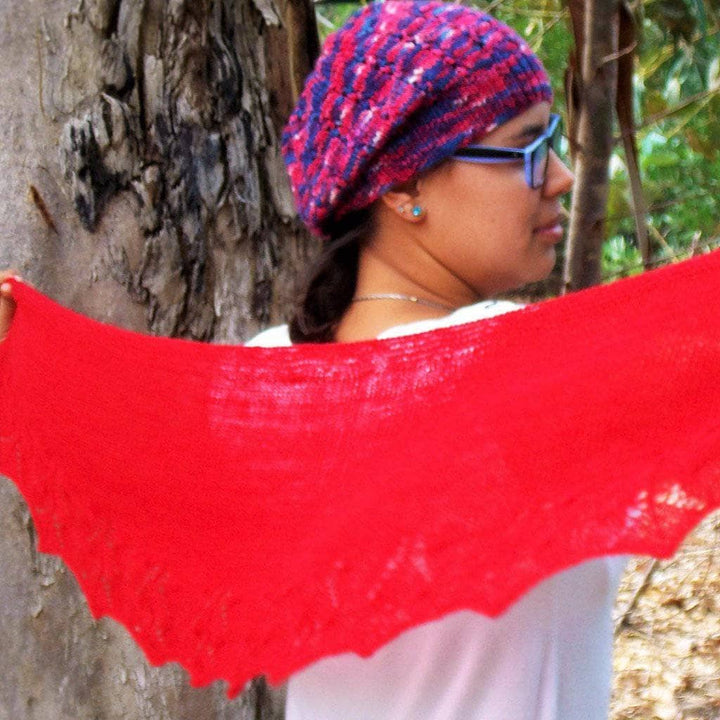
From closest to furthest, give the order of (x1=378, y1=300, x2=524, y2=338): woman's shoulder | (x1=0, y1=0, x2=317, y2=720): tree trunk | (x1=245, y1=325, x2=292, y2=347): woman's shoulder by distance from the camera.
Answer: (x1=378, y1=300, x2=524, y2=338): woman's shoulder, (x1=245, y1=325, x2=292, y2=347): woman's shoulder, (x1=0, y1=0, x2=317, y2=720): tree trunk

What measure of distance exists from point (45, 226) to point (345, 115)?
2.20 ft

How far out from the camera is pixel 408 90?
45.7 inches

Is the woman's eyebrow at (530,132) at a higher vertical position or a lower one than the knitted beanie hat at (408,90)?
lower

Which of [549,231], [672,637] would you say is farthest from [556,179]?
[672,637]

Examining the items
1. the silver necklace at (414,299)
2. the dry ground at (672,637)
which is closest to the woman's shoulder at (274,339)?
the silver necklace at (414,299)

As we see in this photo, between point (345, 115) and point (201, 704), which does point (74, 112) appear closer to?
point (345, 115)

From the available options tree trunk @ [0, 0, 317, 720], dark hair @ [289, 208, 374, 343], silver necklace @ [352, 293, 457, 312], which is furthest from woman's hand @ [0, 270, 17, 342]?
silver necklace @ [352, 293, 457, 312]

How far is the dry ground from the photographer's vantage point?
2.91m

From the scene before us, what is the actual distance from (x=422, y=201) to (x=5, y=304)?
680 millimetres

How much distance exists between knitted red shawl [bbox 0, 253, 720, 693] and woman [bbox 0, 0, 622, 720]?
0.08 meters

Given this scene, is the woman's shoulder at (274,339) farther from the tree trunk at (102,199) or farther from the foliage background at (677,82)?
the foliage background at (677,82)

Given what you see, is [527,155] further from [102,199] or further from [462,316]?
[102,199]

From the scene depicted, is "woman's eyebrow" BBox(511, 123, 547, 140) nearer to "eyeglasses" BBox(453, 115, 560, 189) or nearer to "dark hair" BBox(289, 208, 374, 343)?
"eyeglasses" BBox(453, 115, 560, 189)

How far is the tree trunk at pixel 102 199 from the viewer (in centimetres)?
166
